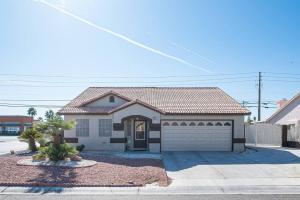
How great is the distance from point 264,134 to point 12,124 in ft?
165

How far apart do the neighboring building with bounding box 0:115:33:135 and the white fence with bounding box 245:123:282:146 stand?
152ft

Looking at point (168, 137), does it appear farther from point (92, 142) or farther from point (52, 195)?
point (52, 195)

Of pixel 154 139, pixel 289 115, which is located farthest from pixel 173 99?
pixel 289 115

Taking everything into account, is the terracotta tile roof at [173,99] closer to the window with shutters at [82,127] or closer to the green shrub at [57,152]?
the window with shutters at [82,127]

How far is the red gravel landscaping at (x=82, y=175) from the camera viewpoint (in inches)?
539

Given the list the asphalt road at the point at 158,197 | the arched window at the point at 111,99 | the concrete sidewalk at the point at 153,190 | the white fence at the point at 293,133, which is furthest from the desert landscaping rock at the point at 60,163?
the white fence at the point at 293,133

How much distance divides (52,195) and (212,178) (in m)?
6.49

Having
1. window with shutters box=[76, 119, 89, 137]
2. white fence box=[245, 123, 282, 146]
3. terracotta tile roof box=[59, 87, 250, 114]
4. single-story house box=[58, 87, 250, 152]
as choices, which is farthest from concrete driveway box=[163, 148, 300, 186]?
white fence box=[245, 123, 282, 146]

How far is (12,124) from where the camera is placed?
7100 centimetres

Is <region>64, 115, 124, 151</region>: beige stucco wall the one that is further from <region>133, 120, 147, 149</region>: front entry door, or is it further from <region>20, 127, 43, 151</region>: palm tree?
<region>20, 127, 43, 151</region>: palm tree

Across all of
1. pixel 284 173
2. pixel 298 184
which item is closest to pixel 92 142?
pixel 284 173

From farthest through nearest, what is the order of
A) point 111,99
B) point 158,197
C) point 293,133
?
point 293,133
point 111,99
point 158,197

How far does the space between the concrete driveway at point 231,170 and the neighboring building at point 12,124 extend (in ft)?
175

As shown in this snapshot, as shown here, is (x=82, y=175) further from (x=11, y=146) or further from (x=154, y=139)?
(x=11, y=146)
